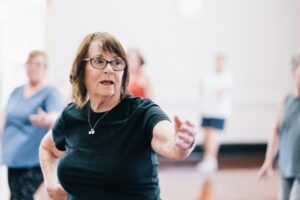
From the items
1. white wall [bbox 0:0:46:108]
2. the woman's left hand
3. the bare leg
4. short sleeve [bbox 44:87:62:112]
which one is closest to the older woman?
the woman's left hand

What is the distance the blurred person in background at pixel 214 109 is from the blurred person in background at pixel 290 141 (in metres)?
3.53

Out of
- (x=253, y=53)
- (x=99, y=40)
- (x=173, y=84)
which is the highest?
(x=99, y=40)

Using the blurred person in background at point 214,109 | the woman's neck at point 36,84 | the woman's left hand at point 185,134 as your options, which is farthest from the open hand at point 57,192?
the blurred person in background at point 214,109

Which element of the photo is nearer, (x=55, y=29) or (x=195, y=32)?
(x=55, y=29)

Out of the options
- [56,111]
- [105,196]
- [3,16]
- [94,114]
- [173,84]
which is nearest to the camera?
[105,196]

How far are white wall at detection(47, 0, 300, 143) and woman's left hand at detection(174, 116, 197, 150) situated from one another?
223 inches

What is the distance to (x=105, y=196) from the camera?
1536 mm

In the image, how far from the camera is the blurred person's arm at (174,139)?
1.24 m

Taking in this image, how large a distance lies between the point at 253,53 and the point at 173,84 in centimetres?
138

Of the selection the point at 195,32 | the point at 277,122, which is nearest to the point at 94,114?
the point at 277,122

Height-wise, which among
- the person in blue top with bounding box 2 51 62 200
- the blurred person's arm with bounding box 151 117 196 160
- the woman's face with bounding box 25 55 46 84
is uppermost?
the blurred person's arm with bounding box 151 117 196 160

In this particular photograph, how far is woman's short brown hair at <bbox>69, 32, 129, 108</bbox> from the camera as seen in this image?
1593 millimetres

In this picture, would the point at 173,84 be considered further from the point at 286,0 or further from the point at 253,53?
the point at 286,0

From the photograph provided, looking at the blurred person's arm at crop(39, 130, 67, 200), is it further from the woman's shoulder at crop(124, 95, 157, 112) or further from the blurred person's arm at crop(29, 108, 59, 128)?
the blurred person's arm at crop(29, 108, 59, 128)
